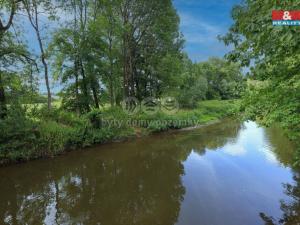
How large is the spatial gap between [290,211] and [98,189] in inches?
206

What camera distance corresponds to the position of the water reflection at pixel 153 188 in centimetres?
565

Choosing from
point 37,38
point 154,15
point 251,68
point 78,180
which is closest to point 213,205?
point 251,68

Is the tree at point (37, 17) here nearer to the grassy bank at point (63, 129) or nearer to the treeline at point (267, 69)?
the grassy bank at point (63, 129)

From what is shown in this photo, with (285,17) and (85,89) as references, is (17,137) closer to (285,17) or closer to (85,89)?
(85,89)

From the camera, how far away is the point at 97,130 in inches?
539

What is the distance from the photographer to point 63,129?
1181 cm

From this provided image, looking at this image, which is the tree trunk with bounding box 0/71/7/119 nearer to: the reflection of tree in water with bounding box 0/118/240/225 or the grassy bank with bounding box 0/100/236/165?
the grassy bank with bounding box 0/100/236/165

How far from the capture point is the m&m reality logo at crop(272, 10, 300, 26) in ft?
7.35

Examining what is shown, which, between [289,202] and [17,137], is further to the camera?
[17,137]

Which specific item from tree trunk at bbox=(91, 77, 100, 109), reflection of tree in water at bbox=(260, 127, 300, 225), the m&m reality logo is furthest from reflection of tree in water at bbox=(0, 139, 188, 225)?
tree trunk at bbox=(91, 77, 100, 109)

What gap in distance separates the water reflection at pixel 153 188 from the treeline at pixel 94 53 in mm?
2886

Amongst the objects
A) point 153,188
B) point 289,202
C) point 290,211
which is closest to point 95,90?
point 153,188

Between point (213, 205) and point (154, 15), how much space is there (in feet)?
52.6

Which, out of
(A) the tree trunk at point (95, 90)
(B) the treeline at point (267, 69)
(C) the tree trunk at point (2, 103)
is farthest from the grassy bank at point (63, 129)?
(B) the treeline at point (267, 69)
